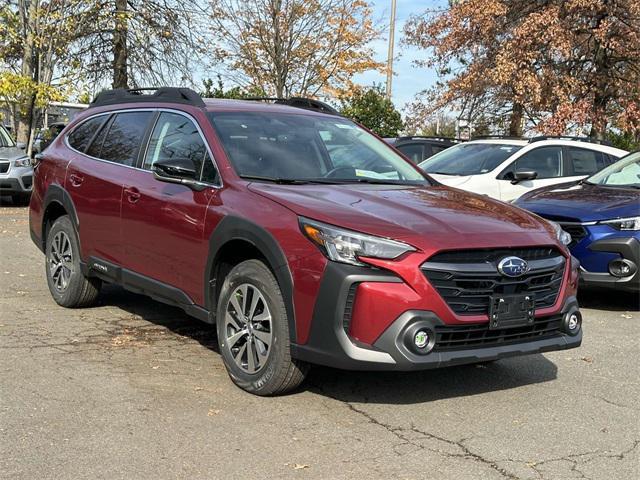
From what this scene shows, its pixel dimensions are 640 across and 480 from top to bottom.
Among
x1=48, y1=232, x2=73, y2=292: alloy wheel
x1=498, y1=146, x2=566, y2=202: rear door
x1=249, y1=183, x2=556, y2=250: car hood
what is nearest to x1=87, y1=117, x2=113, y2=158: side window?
x1=48, y1=232, x2=73, y2=292: alloy wheel

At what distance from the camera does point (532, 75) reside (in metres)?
19.3

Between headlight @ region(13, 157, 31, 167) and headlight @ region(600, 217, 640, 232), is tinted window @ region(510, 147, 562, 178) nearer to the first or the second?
headlight @ region(600, 217, 640, 232)

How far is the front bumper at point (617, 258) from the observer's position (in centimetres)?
703

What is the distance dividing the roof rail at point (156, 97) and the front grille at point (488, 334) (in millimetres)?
2505

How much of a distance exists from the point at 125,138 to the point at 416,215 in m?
2.83

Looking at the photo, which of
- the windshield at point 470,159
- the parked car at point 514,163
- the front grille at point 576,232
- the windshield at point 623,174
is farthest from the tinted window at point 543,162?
the front grille at point 576,232

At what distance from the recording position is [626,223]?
716cm

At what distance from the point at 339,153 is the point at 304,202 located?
1.27m

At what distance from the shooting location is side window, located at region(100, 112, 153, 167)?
5984mm

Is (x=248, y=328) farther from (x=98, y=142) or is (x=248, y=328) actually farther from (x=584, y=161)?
(x=584, y=161)

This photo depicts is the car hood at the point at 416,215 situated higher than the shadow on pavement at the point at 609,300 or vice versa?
the car hood at the point at 416,215

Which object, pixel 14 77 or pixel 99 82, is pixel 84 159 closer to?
pixel 14 77

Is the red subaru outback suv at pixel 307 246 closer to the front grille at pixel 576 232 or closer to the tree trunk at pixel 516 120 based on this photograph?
the front grille at pixel 576 232

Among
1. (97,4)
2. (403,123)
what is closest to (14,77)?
(97,4)
